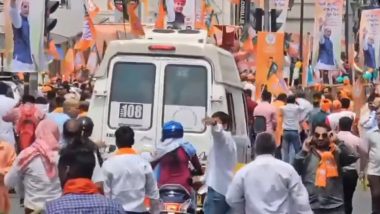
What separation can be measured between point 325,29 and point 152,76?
559 inches

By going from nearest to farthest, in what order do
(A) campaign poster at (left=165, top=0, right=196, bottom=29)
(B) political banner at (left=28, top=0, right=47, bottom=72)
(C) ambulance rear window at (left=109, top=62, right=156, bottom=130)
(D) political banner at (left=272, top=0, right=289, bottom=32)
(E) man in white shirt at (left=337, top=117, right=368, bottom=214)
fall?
(E) man in white shirt at (left=337, top=117, right=368, bottom=214)
(C) ambulance rear window at (left=109, top=62, right=156, bottom=130)
(B) political banner at (left=28, top=0, right=47, bottom=72)
(A) campaign poster at (left=165, top=0, right=196, bottom=29)
(D) political banner at (left=272, top=0, right=289, bottom=32)

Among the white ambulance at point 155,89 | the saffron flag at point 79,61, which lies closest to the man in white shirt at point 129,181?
the white ambulance at point 155,89

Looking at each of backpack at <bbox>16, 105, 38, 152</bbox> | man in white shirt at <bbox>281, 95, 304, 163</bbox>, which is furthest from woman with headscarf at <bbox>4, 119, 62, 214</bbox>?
man in white shirt at <bbox>281, 95, 304, 163</bbox>

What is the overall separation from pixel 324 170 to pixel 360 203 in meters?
6.68

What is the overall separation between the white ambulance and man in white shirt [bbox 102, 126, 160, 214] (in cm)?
363

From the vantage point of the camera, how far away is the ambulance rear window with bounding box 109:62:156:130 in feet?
44.0

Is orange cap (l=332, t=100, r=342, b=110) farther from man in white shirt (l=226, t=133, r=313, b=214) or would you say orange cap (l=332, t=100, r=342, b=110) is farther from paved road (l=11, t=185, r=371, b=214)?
man in white shirt (l=226, t=133, r=313, b=214)

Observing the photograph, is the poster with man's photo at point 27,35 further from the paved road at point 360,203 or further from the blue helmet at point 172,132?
the blue helmet at point 172,132

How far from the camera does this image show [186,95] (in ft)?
44.1

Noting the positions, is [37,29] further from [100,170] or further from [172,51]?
[100,170]

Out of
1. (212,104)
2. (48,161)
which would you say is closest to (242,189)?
(48,161)

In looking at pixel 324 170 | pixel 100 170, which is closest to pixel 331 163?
pixel 324 170

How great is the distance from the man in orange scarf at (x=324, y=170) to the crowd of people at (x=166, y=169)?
10mm

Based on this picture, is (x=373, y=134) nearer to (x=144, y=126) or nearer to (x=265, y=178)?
(x=144, y=126)
